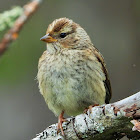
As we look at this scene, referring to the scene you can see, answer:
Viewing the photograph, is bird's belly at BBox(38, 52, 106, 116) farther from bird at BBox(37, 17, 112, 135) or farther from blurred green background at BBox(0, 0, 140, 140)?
blurred green background at BBox(0, 0, 140, 140)

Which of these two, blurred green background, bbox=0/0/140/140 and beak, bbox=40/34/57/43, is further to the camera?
blurred green background, bbox=0/0/140/140

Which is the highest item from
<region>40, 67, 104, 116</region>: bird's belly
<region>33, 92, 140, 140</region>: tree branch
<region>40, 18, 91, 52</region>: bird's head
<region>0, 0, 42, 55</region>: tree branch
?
<region>0, 0, 42, 55</region>: tree branch

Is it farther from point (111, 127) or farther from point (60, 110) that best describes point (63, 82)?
point (111, 127)

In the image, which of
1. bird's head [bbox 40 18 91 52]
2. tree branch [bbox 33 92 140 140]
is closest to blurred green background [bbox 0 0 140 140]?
bird's head [bbox 40 18 91 52]

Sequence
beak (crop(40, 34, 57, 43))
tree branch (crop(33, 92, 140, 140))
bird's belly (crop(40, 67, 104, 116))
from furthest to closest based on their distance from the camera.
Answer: beak (crop(40, 34, 57, 43)) < bird's belly (crop(40, 67, 104, 116)) < tree branch (crop(33, 92, 140, 140))

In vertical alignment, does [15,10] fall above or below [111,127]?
above

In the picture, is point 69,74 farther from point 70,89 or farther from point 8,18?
point 8,18

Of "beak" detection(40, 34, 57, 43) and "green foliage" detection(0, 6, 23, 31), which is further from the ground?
"green foliage" detection(0, 6, 23, 31)

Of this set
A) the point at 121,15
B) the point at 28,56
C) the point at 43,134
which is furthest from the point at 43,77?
the point at 121,15
